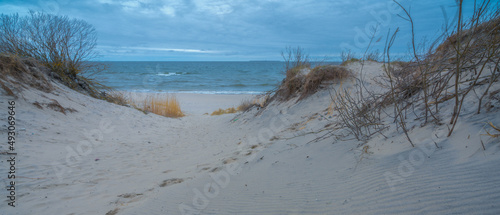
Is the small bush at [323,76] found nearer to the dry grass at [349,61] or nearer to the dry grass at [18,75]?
the dry grass at [349,61]

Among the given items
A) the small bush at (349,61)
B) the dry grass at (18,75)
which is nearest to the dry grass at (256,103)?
the small bush at (349,61)

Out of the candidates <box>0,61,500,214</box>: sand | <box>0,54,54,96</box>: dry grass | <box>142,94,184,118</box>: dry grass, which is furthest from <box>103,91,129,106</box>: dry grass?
<box>0,61,500,214</box>: sand

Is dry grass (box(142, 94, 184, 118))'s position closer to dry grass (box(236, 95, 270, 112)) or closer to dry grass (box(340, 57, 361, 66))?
dry grass (box(236, 95, 270, 112))

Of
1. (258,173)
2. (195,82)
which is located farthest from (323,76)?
(195,82)

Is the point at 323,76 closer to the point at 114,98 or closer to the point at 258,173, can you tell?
the point at 258,173

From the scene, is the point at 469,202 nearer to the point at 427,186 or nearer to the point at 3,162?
the point at 427,186

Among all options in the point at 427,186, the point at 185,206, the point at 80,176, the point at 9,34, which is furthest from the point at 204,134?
the point at 9,34

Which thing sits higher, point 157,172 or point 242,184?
point 242,184

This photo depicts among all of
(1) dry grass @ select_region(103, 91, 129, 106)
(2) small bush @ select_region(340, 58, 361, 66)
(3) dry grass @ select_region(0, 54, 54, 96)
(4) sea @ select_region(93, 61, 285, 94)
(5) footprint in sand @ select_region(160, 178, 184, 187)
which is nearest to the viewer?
(5) footprint in sand @ select_region(160, 178, 184, 187)

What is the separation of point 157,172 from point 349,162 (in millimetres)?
3032

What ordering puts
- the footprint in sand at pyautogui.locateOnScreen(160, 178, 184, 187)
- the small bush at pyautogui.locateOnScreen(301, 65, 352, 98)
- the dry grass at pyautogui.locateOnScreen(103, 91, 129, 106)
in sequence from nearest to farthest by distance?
1. the footprint in sand at pyautogui.locateOnScreen(160, 178, 184, 187)
2. the small bush at pyautogui.locateOnScreen(301, 65, 352, 98)
3. the dry grass at pyautogui.locateOnScreen(103, 91, 129, 106)

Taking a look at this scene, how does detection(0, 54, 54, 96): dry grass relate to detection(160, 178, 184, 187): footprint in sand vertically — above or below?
above

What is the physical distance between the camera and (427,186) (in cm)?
174

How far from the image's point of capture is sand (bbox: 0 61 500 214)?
1737mm
